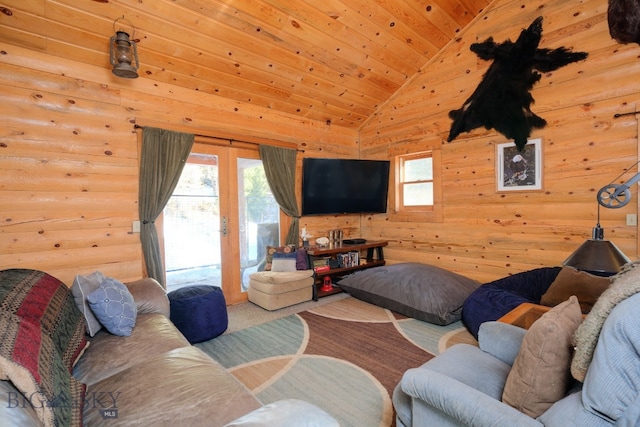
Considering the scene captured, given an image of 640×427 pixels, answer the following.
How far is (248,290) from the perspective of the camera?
161 inches

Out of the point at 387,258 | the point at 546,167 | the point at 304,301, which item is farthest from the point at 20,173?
the point at 546,167

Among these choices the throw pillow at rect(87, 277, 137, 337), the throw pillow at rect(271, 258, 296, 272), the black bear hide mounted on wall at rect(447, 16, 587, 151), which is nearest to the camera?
the throw pillow at rect(87, 277, 137, 337)

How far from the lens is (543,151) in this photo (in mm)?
3506

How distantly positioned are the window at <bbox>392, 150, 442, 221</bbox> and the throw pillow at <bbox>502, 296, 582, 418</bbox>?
3365 millimetres

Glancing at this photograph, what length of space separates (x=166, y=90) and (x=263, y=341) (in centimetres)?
288

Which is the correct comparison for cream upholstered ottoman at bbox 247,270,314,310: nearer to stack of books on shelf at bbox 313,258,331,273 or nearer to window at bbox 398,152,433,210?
stack of books on shelf at bbox 313,258,331,273

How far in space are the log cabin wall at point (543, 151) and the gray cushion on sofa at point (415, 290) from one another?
0.71 meters

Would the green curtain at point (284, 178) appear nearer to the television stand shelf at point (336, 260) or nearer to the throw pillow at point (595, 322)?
the television stand shelf at point (336, 260)

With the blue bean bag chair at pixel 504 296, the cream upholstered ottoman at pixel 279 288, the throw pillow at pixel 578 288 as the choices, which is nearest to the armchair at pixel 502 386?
the blue bean bag chair at pixel 504 296

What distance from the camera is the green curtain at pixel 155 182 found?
328 cm

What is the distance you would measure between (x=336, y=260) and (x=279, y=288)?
1.11 metres

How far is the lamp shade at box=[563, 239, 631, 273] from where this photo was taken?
1.36m

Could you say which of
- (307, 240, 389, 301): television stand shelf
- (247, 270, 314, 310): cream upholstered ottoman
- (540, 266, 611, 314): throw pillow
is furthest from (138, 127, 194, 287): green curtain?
(540, 266, 611, 314): throw pillow

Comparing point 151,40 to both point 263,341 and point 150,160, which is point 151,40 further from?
point 263,341
